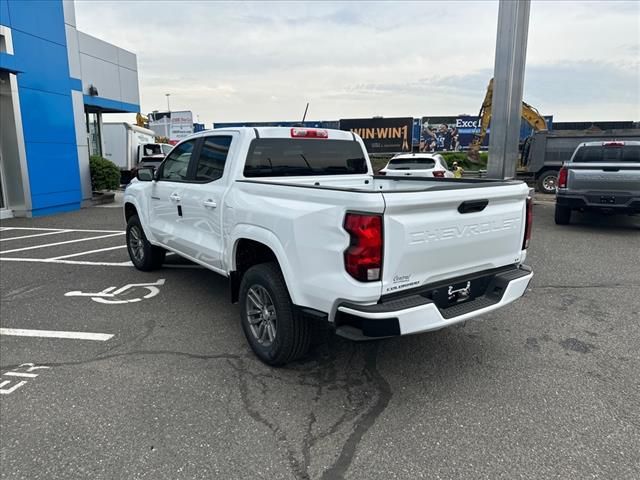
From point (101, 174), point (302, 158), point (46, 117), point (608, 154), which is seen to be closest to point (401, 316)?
point (302, 158)

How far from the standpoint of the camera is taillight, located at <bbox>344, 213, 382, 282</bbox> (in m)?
2.74

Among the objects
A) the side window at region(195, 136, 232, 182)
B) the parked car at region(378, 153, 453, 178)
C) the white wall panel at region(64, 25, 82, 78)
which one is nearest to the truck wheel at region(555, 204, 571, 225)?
the parked car at region(378, 153, 453, 178)

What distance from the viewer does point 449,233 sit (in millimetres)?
3107

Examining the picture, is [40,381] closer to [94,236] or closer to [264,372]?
[264,372]

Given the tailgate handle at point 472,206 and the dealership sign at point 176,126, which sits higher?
the dealership sign at point 176,126

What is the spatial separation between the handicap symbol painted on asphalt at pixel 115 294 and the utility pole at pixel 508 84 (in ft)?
35.4

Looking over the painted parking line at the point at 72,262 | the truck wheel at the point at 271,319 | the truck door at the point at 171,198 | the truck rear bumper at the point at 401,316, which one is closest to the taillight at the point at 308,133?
the truck door at the point at 171,198

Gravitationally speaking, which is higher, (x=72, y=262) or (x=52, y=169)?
(x=52, y=169)

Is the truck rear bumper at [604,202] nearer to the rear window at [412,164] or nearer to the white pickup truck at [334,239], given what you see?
the rear window at [412,164]

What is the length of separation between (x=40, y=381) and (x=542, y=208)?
13136 millimetres

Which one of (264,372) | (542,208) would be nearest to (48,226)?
(264,372)

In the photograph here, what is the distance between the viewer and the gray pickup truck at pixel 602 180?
8797 mm

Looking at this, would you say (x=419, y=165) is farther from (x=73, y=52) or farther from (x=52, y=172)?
(x=73, y=52)

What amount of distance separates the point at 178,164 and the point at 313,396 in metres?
3.22
